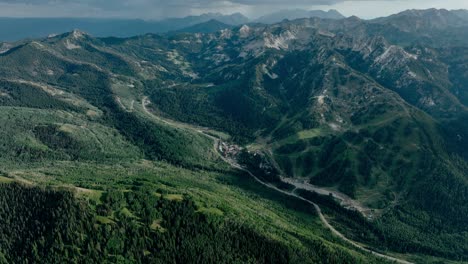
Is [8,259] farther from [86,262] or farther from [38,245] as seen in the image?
[86,262]

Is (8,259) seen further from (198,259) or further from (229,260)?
(229,260)

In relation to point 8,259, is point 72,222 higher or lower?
higher

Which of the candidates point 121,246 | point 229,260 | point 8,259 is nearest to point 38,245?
point 8,259

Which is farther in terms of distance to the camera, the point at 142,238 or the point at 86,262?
the point at 142,238

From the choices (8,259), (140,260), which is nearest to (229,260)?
(140,260)

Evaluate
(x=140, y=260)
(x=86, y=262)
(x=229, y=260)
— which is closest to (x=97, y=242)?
(x=86, y=262)

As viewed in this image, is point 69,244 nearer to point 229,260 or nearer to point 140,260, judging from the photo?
point 140,260

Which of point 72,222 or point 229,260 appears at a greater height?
point 72,222

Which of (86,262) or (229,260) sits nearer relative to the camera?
(86,262)
